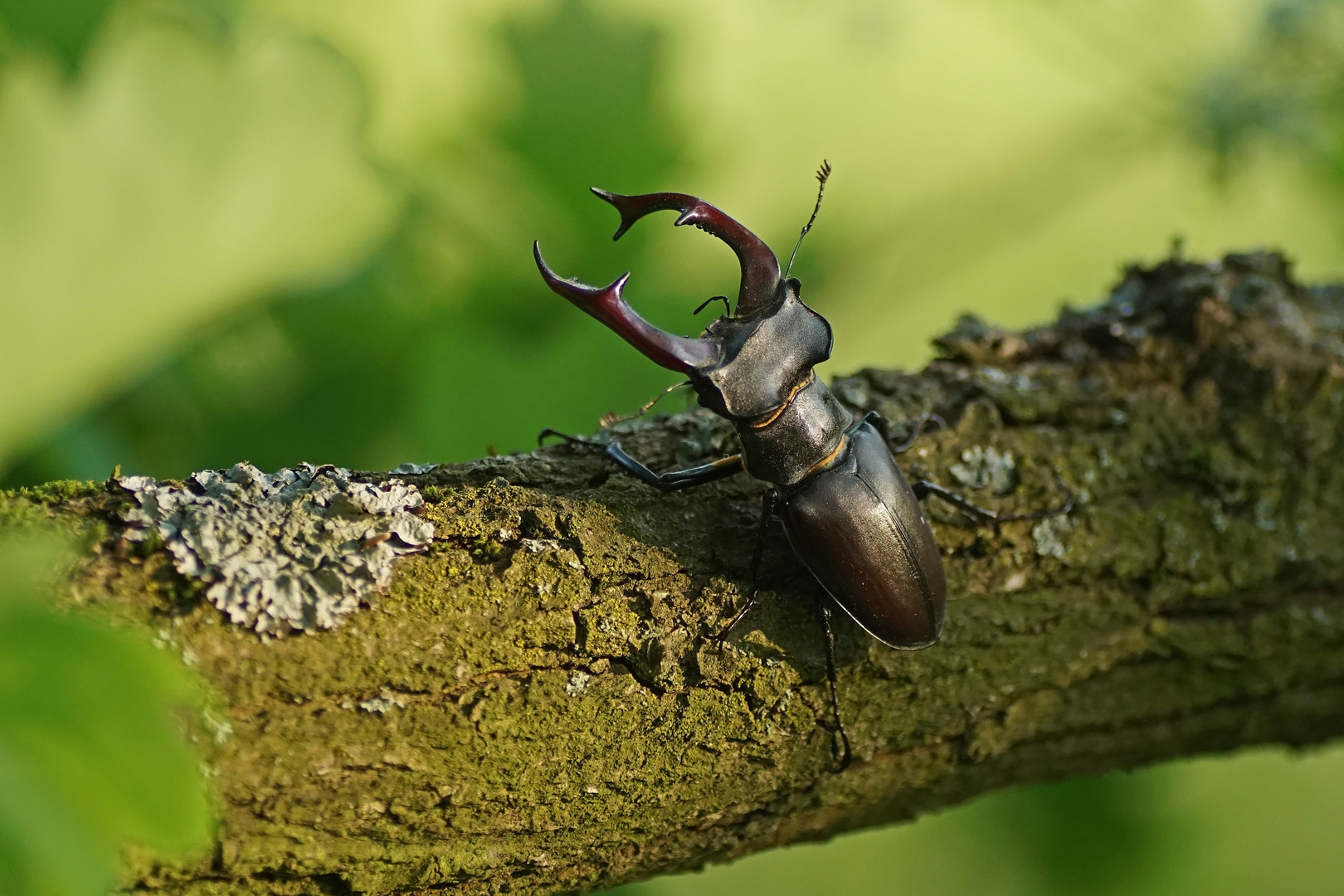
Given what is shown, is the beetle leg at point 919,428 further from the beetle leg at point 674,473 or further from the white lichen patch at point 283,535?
the white lichen patch at point 283,535

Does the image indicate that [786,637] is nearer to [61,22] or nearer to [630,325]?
[630,325]

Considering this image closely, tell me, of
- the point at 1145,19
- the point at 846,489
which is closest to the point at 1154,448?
the point at 846,489

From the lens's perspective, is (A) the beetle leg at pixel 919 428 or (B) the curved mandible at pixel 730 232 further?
(A) the beetle leg at pixel 919 428

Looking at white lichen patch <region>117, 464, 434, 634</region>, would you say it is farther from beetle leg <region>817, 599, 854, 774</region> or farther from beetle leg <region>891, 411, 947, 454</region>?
beetle leg <region>891, 411, 947, 454</region>

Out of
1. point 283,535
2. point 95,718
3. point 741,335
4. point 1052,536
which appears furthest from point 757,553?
point 95,718

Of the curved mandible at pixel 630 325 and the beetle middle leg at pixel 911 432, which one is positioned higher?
the curved mandible at pixel 630 325

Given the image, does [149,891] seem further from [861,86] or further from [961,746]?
[861,86]

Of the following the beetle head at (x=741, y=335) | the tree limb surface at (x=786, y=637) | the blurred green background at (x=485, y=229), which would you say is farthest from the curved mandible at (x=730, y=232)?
the blurred green background at (x=485, y=229)
